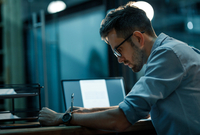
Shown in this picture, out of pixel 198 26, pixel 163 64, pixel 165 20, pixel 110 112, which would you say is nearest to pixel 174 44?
pixel 163 64

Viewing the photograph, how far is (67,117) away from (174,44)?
22.3 inches

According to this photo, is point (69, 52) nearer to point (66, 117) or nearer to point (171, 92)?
point (66, 117)

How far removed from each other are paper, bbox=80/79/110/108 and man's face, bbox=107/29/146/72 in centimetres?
44

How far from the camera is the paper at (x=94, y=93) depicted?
1.54 m

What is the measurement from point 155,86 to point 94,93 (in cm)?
70

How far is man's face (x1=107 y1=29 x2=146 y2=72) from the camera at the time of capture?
1160mm

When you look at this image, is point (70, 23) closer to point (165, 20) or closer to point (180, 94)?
point (165, 20)

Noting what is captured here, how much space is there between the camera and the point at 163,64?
93 cm

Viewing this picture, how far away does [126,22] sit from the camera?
115cm

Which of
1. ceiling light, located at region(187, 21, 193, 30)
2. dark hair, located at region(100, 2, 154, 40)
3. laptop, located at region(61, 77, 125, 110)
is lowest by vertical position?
laptop, located at region(61, 77, 125, 110)

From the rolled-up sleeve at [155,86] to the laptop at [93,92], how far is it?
602 mm

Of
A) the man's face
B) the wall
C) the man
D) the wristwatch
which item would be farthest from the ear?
the wall

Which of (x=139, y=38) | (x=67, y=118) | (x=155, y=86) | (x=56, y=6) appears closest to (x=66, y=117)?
(x=67, y=118)

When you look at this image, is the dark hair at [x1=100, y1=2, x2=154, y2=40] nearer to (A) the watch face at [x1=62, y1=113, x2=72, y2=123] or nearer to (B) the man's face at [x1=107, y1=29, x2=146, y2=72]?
(B) the man's face at [x1=107, y1=29, x2=146, y2=72]
